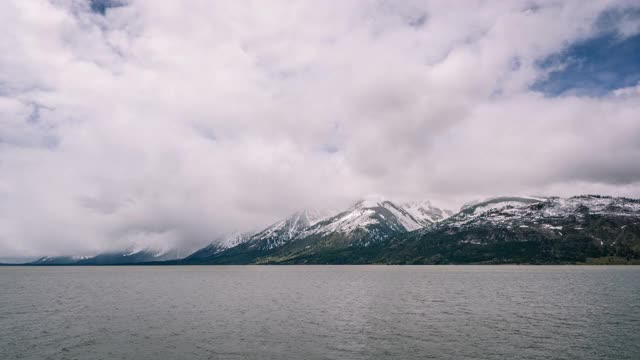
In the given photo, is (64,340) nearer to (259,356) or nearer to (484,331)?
(259,356)

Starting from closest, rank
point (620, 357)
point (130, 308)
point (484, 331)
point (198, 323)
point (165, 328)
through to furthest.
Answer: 1. point (620, 357)
2. point (484, 331)
3. point (165, 328)
4. point (198, 323)
5. point (130, 308)

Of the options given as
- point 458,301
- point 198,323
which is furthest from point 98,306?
point 458,301

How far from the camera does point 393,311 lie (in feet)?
325

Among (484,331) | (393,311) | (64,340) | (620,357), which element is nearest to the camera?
(620,357)

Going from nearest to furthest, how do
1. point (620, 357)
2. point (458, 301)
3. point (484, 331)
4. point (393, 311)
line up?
point (620, 357)
point (484, 331)
point (393, 311)
point (458, 301)

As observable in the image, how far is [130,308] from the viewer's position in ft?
357

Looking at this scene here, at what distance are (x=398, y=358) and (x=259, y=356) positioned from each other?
18994 millimetres

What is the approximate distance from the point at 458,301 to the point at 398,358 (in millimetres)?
69289

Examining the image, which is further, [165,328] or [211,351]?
[165,328]

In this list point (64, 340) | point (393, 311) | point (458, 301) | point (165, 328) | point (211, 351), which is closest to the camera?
point (211, 351)

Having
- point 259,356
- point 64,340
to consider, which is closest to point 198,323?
point 64,340

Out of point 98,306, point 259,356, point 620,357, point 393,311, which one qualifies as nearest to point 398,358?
point 259,356

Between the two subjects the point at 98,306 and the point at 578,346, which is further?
the point at 98,306

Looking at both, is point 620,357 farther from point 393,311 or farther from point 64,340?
point 64,340
